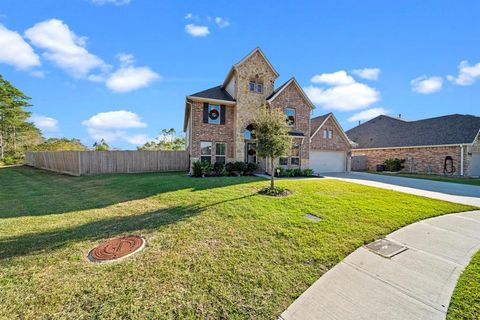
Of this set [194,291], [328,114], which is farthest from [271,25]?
[194,291]

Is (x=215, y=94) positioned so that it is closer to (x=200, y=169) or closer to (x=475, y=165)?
(x=200, y=169)

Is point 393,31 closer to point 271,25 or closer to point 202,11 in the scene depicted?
point 271,25

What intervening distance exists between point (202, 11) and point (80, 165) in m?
14.7

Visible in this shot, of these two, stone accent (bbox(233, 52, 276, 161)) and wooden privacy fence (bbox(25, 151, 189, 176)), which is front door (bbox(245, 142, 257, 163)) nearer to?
stone accent (bbox(233, 52, 276, 161))

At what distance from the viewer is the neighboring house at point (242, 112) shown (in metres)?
14.9

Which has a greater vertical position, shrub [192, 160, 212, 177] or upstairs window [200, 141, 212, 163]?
upstairs window [200, 141, 212, 163]

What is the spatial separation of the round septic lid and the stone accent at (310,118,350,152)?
16.5m

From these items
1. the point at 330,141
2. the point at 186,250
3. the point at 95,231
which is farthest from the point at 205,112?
the point at 186,250

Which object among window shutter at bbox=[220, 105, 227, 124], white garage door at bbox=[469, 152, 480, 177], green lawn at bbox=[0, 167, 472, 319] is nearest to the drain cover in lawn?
green lawn at bbox=[0, 167, 472, 319]

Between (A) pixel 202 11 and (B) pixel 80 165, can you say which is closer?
(A) pixel 202 11

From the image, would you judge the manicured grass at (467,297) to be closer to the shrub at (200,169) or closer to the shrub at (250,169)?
the shrub at (250,169)

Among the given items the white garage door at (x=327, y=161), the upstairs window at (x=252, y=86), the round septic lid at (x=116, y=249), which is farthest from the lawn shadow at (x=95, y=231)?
the white garage door at (x=327, y=161)

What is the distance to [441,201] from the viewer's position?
7852 mm

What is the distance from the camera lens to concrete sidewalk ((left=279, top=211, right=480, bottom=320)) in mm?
2703
